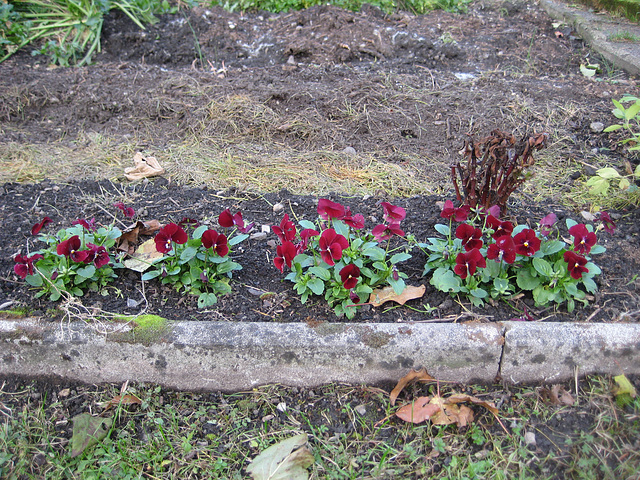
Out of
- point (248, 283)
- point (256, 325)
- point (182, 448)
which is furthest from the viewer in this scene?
point (248, 283)

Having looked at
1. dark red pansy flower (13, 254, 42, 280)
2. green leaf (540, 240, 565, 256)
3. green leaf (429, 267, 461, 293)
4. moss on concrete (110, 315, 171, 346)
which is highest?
green leaf (540, 240, 565, 256)


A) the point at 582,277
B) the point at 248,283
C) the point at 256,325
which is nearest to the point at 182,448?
the point at 256,325

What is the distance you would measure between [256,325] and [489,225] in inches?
48.7

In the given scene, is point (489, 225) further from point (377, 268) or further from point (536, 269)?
point (377, 268)

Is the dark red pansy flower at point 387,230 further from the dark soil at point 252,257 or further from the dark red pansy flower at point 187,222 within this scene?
the dark red pansy flower at point 187,222

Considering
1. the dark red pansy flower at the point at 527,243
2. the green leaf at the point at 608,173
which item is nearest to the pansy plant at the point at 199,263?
the dark red pansy flower at the point at 527,243

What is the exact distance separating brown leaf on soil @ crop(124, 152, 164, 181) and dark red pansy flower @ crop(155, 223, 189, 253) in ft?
3.90

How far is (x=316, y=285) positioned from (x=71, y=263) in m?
1.10

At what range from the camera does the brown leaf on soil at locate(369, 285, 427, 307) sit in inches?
83.5

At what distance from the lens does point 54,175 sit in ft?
10.3

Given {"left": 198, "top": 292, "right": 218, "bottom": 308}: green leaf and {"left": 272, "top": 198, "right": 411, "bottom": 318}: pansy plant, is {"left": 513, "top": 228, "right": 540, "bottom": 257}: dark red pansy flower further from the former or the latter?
{"left": 198, "top": 292, "right": 218, "bottom": 308}: green leaf

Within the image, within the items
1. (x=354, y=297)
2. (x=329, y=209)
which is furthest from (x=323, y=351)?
(x=329, y=209)

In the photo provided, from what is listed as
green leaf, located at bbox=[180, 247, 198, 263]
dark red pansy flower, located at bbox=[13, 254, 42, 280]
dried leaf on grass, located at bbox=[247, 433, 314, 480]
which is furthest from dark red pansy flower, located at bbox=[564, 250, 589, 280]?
dark red pansy flower, located at bbox=[13, 254, 42, 280]

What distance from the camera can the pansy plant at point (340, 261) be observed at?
1996 millimetres
